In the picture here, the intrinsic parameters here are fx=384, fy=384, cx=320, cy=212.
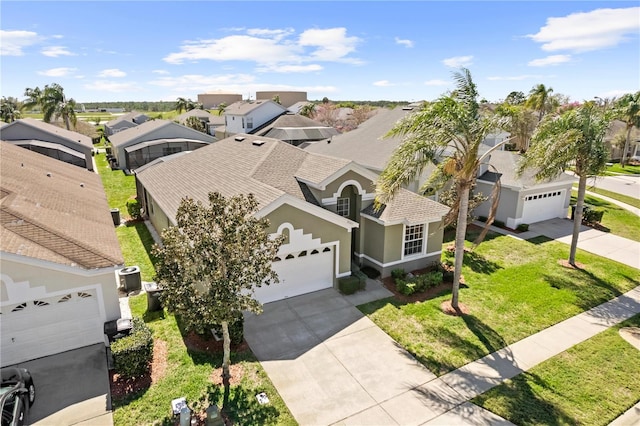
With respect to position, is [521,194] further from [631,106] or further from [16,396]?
[631,106]

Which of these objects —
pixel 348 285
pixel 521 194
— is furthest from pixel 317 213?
pixel 521 194

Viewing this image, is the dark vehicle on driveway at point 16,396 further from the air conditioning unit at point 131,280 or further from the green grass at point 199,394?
the air conditioning unit at point 131,280

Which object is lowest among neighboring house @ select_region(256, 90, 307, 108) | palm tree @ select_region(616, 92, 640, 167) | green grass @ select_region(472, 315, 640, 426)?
green grass @ select_region(472, 315, 640, 426)

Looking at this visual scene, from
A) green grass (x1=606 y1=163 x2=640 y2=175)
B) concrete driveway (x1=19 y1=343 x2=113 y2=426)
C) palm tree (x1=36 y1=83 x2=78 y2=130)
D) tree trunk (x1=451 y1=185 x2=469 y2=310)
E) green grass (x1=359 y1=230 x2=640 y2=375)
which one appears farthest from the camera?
palm tree (x1=36 y1=83 x2=78 y2=130)

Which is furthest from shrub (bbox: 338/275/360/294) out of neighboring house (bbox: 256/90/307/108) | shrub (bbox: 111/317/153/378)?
neighboring house (bbox: 256/90/307/108)

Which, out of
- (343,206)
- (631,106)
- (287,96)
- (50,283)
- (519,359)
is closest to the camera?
(50,283)

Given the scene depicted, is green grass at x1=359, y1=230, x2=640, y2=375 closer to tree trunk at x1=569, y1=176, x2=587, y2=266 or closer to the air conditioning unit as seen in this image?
tree trunk at x1=569, y1=176, x2=587, y2=266
